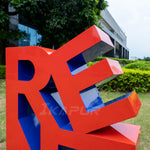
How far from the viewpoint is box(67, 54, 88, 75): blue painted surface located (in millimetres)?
1851

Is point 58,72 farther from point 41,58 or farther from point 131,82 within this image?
point 131,82

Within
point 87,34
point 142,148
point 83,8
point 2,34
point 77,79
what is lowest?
point 142,148

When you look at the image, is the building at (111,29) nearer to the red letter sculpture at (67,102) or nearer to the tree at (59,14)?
the tree at (59,14)

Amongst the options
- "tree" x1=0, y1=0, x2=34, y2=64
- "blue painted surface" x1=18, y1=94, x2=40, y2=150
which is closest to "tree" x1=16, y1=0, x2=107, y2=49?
"tree" x1=0, y1=0, x2=34, y2=64

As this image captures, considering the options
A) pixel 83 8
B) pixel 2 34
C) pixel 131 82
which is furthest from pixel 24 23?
pixel 131 82

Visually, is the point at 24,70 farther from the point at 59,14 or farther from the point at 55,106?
the point at 59,14

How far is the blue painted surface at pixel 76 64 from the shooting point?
1851 millimetres

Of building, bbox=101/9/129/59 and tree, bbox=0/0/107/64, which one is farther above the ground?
building, bbox=101/9/129/59

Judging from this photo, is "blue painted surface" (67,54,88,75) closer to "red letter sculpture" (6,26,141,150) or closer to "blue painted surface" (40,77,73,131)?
"red letter sculpture" (6,26,141,150)

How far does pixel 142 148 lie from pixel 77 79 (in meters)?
1.83

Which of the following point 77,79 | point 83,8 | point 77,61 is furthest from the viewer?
point 83,8

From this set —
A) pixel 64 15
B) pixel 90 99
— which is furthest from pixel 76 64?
pixel 64 15

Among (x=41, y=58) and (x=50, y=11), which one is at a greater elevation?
(x=50, y=11)

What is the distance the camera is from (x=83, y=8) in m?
8.68
